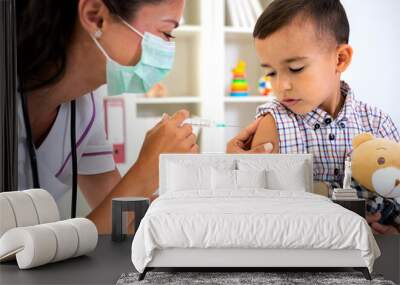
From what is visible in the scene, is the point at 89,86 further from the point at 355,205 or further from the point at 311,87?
the point at 355,205

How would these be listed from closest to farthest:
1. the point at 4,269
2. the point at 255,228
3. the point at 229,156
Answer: the point at 255,228 → the point at 4,269 → the point at 229,156

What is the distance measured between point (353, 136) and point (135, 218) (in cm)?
182

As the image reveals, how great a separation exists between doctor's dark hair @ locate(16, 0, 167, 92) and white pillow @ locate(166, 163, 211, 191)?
3.92 ft

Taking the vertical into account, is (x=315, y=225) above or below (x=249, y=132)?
below

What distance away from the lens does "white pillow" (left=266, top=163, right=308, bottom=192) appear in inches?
197

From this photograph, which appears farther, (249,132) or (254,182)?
(249,132)

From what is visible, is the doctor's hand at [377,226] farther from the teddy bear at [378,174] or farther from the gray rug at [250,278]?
the gray rug at [250,278]

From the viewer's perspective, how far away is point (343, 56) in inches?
213

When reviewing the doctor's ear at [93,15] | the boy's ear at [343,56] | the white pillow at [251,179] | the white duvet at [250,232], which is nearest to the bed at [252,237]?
the white duvet at [250,232]

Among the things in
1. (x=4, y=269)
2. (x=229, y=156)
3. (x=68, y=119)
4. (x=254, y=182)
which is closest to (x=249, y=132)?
(x=229, y=156)

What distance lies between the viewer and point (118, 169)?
5441 mm

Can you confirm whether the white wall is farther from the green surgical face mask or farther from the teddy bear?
the green surgical face mask

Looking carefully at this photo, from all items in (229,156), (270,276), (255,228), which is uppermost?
(229,156)

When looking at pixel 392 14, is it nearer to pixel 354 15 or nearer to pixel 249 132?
pixel 354 15
